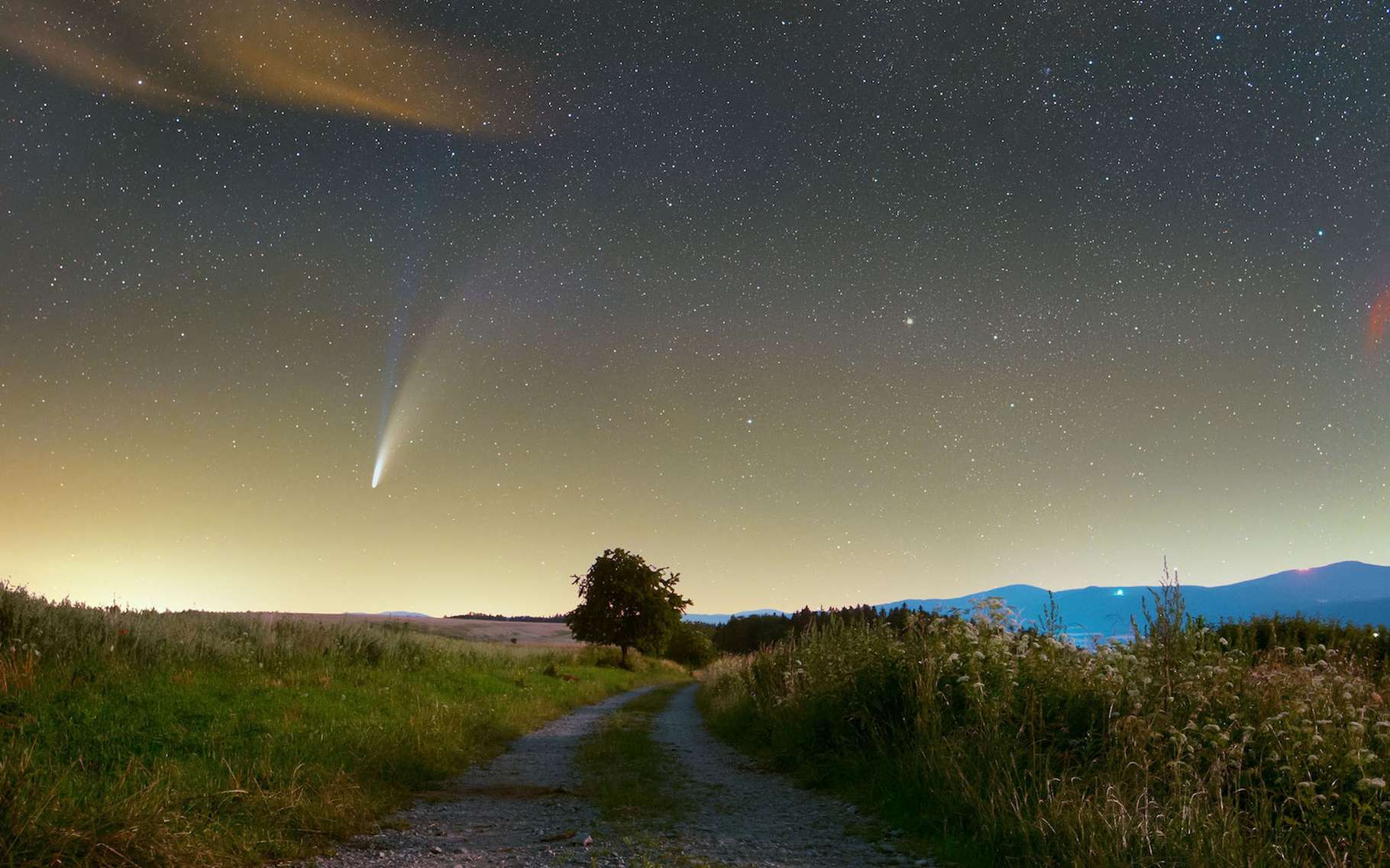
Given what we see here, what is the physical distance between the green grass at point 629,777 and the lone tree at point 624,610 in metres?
30.8

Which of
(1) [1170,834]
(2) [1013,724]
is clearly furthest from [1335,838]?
(2) [1013,724]

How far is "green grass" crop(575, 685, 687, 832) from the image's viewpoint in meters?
7.51

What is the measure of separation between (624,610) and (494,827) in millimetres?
40302

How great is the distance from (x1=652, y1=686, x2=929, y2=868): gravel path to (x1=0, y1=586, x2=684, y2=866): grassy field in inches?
114

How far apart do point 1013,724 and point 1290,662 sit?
17.0 ft

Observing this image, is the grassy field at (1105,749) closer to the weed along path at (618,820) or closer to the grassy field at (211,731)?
the weed along path at (618,820)

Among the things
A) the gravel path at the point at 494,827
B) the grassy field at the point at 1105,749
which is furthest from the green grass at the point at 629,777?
the grassy field at the point at 1105,749

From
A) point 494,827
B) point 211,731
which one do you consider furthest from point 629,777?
point 211,731

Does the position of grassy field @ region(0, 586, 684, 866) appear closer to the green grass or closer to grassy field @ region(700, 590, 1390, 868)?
the green grass

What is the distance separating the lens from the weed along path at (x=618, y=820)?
19.2 ft

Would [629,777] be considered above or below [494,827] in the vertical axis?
below

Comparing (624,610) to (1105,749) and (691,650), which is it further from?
(1105,749)

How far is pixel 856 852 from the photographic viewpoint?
620cm

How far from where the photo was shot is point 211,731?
349 inches
